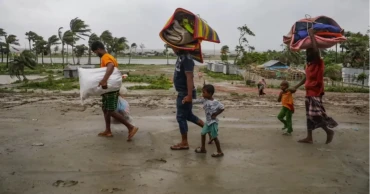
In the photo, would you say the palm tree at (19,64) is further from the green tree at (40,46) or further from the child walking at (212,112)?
the green tree at (40,46)

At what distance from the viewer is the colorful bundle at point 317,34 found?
16.1 ft

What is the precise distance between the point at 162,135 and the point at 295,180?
254cm

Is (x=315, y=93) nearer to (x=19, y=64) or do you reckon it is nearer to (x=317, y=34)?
(x=317, y=34)

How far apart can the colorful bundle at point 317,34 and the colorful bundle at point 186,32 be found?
4.29 feet

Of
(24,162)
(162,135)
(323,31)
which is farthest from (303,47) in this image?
(24,162)

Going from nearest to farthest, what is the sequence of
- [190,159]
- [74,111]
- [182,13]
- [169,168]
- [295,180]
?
1. [295,180]
2. [169,168]
3. [190,159]
4. [182,13]
5. [74,111]

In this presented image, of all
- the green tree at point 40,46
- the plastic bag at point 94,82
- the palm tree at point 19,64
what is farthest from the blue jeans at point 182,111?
the green tree at point 40,46

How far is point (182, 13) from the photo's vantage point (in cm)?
458

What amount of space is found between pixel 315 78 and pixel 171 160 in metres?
2.57

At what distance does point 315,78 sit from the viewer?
5.11m

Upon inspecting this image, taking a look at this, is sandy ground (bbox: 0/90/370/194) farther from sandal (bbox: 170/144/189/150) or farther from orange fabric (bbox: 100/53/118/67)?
orange fabric (bbox: 100/53/118/67)

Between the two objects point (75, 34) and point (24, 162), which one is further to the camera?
point (75, 34)

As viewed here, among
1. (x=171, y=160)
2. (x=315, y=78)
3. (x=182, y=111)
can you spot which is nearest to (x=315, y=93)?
(x=315, y=78)

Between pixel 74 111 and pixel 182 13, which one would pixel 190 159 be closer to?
pixel 182 13
